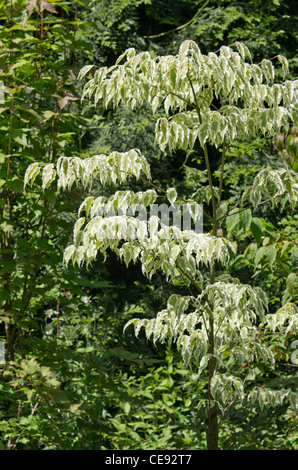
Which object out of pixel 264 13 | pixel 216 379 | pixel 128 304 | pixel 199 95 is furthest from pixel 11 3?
pixel 264 13

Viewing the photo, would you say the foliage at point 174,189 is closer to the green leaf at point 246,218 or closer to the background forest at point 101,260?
the green leaf at point 246,218

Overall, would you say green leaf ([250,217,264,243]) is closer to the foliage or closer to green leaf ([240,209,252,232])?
green leaf ([240,209,252,232])

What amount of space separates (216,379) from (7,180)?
41.4 inches

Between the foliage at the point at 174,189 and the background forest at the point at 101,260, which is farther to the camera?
Answer: the background forest at the point at 101,260

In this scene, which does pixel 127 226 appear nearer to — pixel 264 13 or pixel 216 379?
pixel 216 379

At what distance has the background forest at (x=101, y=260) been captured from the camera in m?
2.22

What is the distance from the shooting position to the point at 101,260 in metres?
3.67

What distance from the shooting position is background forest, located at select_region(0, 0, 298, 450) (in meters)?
2.22

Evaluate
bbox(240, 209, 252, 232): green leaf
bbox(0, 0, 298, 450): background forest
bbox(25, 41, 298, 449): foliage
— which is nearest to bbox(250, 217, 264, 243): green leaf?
bbox(0, 0, 298, 450): background forest

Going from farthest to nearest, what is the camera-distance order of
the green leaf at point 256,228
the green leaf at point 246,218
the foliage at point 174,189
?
the green leaf at point 256,228
the green leaf at point 246,218
the foliage at point 174,189

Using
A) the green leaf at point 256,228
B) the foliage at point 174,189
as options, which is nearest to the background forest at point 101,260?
the green leaf at point 256,228

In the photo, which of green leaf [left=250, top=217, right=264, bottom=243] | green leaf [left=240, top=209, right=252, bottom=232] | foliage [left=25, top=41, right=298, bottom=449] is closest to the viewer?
foliage [left=25, top=41, right=298, bottom=449]

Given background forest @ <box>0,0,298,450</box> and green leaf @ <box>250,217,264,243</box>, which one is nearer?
green leaf @ <box>250,217,264,243</box>

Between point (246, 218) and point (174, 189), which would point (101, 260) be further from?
point (174, 189)
